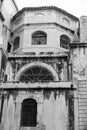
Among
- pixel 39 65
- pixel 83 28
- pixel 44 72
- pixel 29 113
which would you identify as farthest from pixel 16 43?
pixel 29 113

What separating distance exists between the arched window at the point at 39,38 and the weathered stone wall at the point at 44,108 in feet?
28.6

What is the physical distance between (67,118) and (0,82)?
6956 millimetres

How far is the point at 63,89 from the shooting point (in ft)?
76.2

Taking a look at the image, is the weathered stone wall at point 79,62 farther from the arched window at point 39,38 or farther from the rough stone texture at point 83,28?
the arched window at point 39,38

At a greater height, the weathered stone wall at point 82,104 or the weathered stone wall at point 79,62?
the weathered stone wall at point 79,62

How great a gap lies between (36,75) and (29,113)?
20.8 feet

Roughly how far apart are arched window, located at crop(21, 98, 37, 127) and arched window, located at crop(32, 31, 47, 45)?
9346 millimetres

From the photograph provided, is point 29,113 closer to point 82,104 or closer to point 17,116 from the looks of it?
point 17,116

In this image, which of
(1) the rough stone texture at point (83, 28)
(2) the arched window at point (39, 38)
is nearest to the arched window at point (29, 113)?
(2) the arched window at point (39, 38)

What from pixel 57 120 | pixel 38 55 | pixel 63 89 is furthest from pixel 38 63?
pixel 57 120

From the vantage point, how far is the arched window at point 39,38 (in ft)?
101

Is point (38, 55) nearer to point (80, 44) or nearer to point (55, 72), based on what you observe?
point (55, 72)

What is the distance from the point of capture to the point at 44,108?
22.5m

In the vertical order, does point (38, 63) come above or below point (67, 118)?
above
